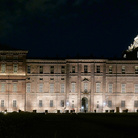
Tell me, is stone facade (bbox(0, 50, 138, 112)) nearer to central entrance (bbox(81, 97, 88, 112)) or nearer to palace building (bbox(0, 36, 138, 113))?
palace building (bbox(0, 36, 138, 113))

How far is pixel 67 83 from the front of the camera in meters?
63.0

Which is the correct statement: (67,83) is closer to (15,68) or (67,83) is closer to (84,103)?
(84,103)

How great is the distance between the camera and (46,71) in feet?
209

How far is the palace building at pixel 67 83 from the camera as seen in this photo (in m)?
62.1

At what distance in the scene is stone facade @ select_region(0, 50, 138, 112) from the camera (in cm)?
6206

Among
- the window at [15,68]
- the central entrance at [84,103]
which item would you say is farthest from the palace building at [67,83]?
the central entrance at [84,103]

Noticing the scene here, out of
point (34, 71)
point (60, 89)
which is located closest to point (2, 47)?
point (34, 71)

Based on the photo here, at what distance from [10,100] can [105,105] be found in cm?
1906

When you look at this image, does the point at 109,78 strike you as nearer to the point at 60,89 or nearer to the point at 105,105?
the point at 105,105
